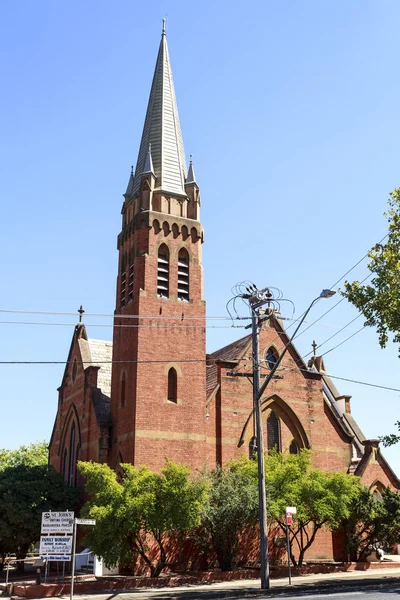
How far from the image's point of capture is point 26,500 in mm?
34656

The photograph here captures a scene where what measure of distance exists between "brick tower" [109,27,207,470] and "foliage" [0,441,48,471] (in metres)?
34.5

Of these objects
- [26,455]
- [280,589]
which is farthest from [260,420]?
[26,455]

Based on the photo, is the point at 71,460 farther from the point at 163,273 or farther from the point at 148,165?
the point at 148,165

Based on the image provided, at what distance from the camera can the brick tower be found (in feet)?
110

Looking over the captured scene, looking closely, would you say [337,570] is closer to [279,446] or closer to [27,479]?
[279,446]

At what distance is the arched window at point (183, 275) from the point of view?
123 ft

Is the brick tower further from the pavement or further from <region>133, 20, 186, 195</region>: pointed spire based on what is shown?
the pavement

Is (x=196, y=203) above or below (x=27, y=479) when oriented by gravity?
above

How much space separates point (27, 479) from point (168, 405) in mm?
9165

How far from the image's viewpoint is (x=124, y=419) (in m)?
34.3

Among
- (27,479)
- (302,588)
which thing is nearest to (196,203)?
(27,479)

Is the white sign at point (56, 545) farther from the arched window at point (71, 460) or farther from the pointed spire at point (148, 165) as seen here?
the pointed spire at point (148, 165)

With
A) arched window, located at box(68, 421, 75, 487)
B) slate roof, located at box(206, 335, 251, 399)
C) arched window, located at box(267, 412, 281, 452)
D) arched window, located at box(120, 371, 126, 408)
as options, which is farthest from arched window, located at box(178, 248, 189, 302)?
arched window, located at box(68, 421, 75, 487)

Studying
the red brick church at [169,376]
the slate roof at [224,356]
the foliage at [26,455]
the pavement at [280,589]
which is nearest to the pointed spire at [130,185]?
the red brick church at [169,376]
